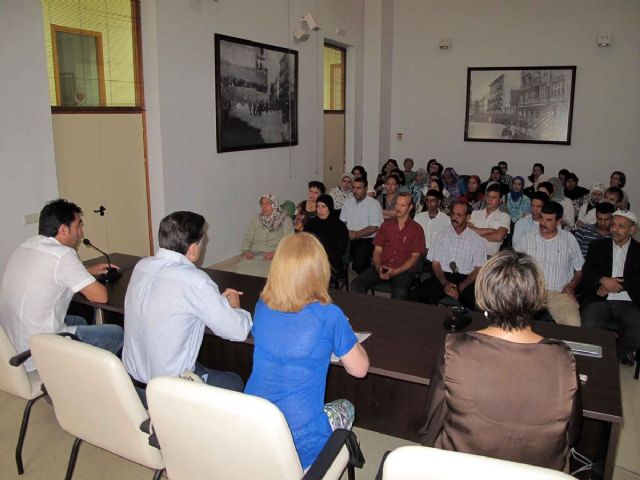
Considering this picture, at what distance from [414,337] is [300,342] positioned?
821 millimetres

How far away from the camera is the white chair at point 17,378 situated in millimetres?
2479

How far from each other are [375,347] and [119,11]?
4.45 metres

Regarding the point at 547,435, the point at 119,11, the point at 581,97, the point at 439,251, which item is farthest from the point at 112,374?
the point at 581,97

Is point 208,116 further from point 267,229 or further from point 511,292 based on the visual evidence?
point 511,292

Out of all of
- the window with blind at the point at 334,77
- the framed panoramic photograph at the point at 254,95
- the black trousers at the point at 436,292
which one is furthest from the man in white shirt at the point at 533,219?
the window with blind at the point at 334,77

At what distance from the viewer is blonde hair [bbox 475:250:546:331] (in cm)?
176

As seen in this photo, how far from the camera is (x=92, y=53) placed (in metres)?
Answer: 5.08

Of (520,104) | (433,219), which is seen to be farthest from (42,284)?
(520,104)

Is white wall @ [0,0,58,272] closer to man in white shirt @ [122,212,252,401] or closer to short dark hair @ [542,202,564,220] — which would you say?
man in white shirt @ [122,212,252,401]

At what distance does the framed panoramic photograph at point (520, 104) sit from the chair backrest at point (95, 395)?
8.81 m

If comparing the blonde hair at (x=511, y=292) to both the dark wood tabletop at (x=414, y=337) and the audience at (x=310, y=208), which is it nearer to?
the dark wood tabletop at (x=414, y=337)

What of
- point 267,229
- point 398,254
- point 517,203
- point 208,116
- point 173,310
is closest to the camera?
point 173,310

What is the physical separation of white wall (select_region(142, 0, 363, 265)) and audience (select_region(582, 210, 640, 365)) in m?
4.05

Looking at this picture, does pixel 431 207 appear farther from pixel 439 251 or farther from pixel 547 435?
pixel 547 435
